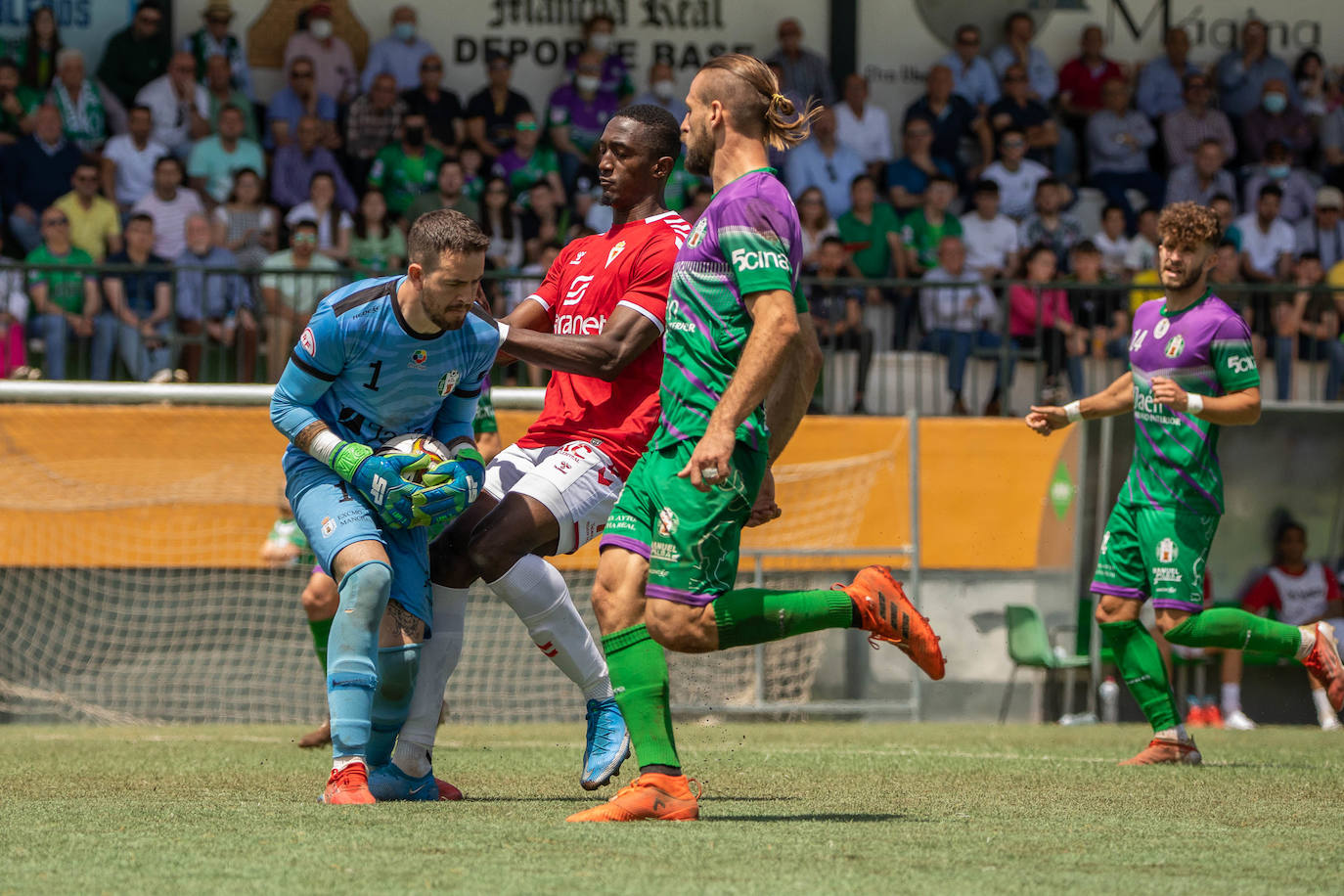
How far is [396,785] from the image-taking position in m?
5.75

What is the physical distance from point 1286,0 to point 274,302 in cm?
1178

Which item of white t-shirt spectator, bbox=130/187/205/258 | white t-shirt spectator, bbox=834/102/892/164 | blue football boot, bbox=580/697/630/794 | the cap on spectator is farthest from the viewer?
the cap on spectator

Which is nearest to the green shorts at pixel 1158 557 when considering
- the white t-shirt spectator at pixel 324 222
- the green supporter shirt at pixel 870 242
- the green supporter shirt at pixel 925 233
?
the green supporter shirt at pixel 870 242

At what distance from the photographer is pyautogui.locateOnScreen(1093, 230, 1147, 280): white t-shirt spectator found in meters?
15.5

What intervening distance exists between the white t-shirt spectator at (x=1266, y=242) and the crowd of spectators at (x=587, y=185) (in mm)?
28

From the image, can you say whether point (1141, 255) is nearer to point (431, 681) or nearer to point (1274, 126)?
point (1274, 126)

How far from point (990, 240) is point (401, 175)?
17.1 ft

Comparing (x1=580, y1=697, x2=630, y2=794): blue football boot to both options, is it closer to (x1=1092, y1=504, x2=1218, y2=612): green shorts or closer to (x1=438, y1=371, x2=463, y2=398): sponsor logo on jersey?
(x1=438, y1=371, x2=463, y2=398): sponsor logo on jersey

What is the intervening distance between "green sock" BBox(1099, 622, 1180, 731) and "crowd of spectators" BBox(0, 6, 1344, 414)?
229 inches

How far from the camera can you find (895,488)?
1336 centimetres

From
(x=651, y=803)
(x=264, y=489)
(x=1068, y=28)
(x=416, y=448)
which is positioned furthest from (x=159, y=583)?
(x=1068, y=28)

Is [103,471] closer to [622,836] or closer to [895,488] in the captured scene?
[895,488]

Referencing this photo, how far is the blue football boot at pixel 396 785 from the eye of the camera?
5723 millimetres

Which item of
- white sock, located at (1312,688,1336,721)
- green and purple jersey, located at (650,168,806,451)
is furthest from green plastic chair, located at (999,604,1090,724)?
green and purple jersey, located at (650,168,806,451)
